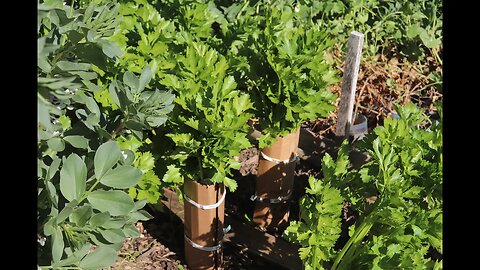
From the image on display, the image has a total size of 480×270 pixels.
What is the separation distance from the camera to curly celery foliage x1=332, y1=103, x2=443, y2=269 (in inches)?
75.7

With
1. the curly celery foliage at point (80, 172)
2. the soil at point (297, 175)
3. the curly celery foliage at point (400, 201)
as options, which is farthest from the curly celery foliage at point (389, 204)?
the curly celery foliage at point (80, 172)

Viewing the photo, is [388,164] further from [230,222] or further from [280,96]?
[230,222]

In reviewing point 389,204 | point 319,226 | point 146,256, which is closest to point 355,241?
point 319,226

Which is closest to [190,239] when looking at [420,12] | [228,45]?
[228,45]

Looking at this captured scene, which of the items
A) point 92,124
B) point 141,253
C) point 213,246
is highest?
point 92,124

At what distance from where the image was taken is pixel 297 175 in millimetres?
3455

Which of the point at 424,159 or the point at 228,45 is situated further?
the point at 228,45

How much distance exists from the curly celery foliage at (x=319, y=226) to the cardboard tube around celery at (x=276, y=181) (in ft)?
1.83

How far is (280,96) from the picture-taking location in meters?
2.56

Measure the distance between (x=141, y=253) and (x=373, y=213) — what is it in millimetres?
1380

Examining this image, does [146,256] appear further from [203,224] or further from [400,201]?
[400,201]

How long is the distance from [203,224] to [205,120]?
0.57m

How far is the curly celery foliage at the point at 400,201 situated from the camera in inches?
75.7

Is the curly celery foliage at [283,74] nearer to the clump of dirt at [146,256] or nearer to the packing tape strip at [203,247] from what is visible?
the packing tape strip at [203,247]
